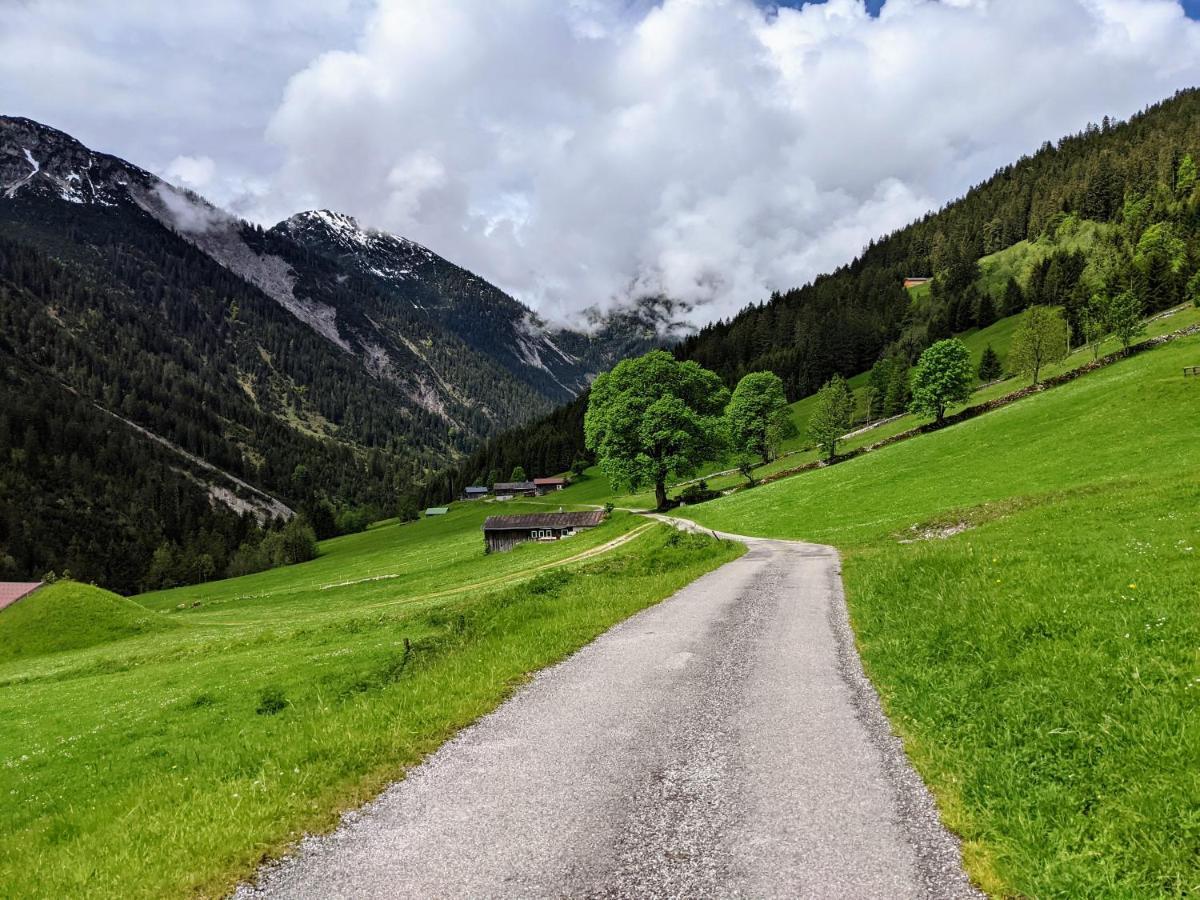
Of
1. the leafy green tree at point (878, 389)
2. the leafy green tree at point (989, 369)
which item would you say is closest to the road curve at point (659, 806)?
the leafy green tree at point (878, 389)

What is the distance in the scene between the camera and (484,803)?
7672mm

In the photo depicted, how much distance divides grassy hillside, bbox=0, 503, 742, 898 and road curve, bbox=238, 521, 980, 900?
3.11ft

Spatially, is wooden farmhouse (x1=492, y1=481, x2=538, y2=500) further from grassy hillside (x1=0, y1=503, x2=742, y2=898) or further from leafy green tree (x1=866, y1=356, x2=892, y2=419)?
grassy hillside (x1=0, y1=503, x2=742, y2=898)

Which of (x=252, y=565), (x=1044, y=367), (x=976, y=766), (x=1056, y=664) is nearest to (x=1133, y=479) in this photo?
(x=1056, y=664)

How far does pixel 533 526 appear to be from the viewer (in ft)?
269

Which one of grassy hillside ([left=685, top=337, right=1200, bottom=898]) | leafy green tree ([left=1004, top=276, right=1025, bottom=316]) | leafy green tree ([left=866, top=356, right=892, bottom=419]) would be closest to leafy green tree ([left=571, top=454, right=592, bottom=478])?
leafy green tree ([left=866, top=356, right=892, bottom=419])

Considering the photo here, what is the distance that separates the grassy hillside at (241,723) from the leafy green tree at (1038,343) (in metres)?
77.9

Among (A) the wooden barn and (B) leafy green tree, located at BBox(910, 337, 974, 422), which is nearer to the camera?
(B) leafy green tree, located at BBox(910, 337, 974, 422)

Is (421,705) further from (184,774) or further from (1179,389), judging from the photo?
(1179,389)

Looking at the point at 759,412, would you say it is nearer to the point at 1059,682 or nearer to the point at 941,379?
the point at 941,379

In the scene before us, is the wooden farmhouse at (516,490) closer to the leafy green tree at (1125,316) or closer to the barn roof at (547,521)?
the barn roof at (547,521)

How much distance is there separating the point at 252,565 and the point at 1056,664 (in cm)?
18458

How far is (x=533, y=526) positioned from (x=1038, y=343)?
78.5 meters

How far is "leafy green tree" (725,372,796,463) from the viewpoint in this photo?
3807 inches
